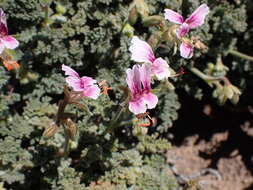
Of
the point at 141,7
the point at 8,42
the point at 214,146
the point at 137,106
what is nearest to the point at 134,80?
the point at 137,106

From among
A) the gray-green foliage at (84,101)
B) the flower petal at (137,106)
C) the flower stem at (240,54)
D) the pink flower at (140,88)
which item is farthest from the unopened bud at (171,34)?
the flower stem at (240,54)

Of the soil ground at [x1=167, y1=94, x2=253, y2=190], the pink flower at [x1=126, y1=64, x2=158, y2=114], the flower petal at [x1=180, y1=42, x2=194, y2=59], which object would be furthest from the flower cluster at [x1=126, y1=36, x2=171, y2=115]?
the soil ground at [x1=167, y1=94, x2=253, y2=190]

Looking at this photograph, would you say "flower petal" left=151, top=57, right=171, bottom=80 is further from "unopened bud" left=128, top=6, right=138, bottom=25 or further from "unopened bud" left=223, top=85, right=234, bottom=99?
"unopened bud" left=223, top=85, right=234, bottom=99

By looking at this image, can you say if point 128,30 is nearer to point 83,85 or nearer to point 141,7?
point 141,7

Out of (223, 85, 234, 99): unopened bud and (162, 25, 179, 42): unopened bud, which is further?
(223, 85, 234, 99): unopened bud

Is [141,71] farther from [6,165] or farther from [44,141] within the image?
[6,165]

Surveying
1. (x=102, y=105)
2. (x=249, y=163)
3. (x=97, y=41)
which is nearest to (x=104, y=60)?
(x=97, y=41)
